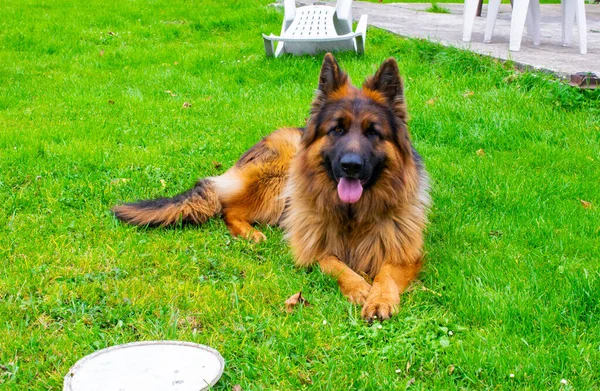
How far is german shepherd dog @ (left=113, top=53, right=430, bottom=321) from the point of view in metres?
3.75

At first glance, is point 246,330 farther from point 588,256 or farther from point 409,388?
point 588,256

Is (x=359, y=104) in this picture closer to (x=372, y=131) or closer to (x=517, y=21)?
(x=372, y=131)

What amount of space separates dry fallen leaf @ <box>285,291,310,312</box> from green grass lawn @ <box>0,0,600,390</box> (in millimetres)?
74

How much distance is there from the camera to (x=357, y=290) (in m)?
3.53

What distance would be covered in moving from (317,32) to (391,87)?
5.49 m

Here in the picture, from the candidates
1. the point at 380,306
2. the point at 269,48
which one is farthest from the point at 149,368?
the point at 269,48

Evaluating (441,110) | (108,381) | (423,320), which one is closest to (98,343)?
(108,381)

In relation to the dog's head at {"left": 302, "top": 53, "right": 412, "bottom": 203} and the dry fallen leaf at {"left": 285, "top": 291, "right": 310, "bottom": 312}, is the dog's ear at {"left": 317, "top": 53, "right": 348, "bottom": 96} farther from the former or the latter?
the dry fallen leaf at {"left": 285, "top": 291, "right": 310, "bottom": 312}

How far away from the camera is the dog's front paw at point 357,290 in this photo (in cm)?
344

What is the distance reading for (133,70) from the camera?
29.3 feet

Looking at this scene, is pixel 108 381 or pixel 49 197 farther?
pixel 49 197

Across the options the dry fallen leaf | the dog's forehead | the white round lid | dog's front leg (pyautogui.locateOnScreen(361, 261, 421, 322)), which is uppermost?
the dog's forehead

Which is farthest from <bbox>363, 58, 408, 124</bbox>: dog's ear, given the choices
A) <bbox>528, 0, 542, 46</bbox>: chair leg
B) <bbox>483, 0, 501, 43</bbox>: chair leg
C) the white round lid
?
<bbox>528, 0, 542, 46</bbox>: chair leg

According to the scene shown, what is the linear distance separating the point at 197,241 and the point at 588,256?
267 centimetres
